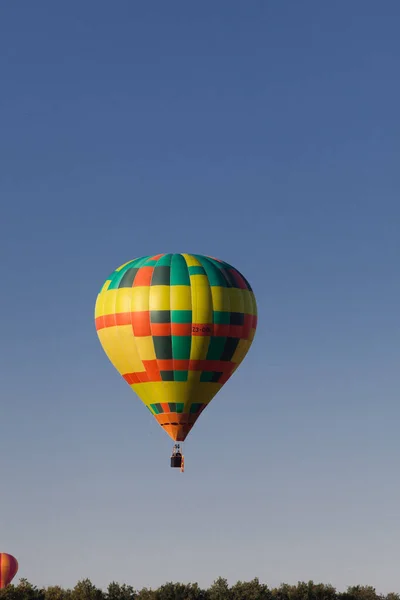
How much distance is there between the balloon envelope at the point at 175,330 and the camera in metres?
105

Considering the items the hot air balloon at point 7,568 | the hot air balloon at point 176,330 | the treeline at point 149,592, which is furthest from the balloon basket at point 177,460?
the hot air balloon at point 7,568

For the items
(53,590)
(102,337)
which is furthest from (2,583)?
(102,337)

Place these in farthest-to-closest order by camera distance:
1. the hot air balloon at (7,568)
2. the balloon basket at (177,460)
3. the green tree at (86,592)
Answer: the hot air balloon at (7,568)
the green tree at (86,592)
the balloon basket at (177,460)

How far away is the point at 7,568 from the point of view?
545 ft

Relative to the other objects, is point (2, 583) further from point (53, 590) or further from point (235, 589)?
point (235, 589)

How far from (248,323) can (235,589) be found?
37.4 metres

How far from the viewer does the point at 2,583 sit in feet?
541

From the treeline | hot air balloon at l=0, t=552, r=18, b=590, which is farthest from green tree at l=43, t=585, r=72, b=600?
hot air balloon at l=0, t=552, r=18, b=590

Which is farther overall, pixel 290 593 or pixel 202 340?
pixel 290 593

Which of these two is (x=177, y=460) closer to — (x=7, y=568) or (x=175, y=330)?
(x=175, y=330)

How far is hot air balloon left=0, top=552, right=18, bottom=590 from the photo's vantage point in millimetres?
164875

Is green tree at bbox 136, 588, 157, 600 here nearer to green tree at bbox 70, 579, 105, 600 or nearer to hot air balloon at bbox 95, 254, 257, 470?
green tree at bbox 70, 579, 105, 600

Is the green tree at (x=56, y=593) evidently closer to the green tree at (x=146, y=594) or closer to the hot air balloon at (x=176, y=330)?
the green tree at (x=146, y=594)

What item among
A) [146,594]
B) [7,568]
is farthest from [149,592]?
[7,568]
